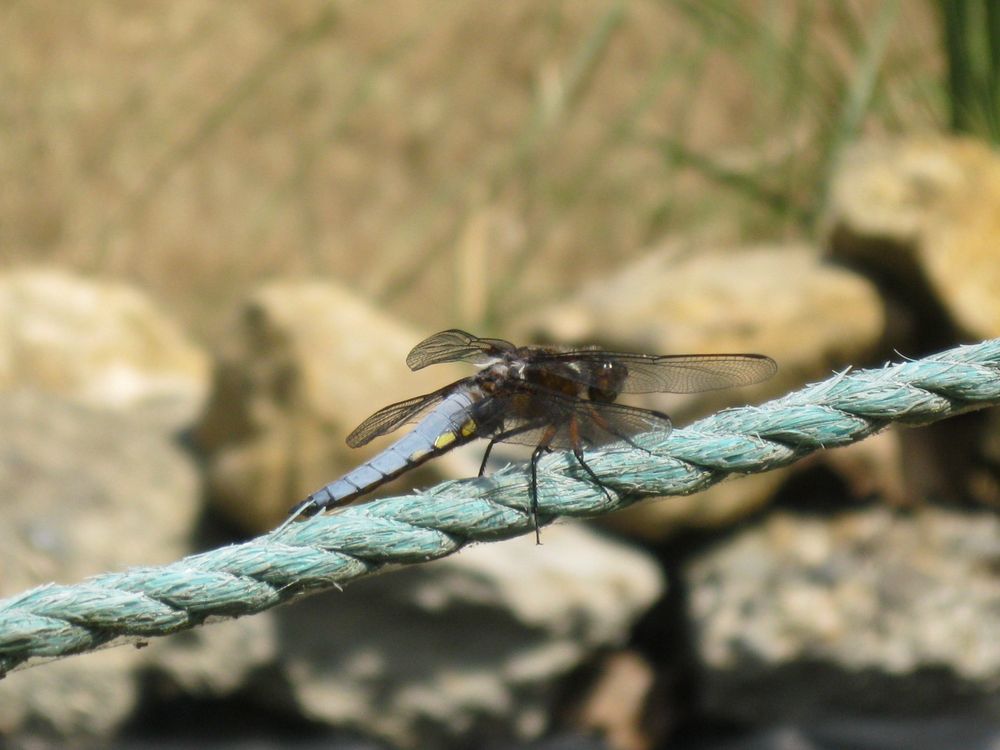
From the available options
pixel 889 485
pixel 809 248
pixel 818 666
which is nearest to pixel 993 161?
pixel 809 248

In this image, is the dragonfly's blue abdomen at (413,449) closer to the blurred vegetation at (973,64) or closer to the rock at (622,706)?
the rock at (622,706)

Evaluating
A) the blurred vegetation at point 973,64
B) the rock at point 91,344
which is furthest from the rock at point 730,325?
the rock at point 91,344

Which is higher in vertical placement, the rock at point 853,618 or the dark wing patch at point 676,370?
the dark wing patch at point 676,370

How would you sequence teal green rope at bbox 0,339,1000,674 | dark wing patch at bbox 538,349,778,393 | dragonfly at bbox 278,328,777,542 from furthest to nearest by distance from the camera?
dark wing patch at bbox 538,349,778,393 → dragonfly at bbox 278,328,777,542 → teal green rope at bbox 0,339,1000,674

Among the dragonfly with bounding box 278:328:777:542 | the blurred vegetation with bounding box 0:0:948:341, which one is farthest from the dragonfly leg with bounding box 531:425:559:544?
the blurred vegetation with bounding box 0:0:948:341

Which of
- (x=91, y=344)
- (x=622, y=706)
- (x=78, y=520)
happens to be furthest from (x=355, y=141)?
(x=622, y=706)

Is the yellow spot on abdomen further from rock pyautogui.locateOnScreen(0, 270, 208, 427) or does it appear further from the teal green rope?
rock pyautogui.locateOnScreen(0, 270, 208, 427)
